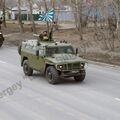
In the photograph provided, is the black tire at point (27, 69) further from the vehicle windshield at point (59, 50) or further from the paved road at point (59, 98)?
the vehicle windshield at point (59, 50)

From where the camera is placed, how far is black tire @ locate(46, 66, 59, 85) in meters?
16.2

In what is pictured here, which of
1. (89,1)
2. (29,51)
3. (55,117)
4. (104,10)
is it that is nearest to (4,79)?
(29,51)

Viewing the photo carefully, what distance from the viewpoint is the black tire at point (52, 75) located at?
16250 mm

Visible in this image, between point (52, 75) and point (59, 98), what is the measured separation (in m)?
2.47

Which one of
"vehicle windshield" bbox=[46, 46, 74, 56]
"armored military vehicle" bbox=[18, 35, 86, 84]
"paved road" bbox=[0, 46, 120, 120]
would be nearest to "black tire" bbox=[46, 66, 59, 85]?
"armored military vehicle" bbox=[18, 35, 86, 84]

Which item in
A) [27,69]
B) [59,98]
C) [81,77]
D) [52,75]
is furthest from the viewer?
[27,69]

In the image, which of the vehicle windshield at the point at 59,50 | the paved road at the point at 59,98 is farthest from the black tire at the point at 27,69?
the vehicle windshield at the point at 59,50

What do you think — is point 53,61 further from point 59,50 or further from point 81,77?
point 81,77

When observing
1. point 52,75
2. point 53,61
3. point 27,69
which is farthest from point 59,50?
point 27,69

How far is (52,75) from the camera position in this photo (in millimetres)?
16328

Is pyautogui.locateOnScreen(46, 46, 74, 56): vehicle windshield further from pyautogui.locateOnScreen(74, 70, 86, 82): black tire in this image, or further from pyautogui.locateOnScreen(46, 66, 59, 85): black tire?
pyautogui.locateOnScreen(74, 70, 86, 82): black tire

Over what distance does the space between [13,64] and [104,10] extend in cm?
797

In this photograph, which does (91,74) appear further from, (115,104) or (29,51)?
(115,104)

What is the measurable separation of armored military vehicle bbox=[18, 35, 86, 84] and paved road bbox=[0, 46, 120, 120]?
1.31ft
